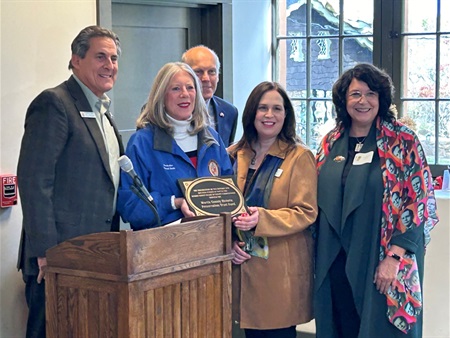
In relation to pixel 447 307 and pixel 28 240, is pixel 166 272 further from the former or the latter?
pixel 447 307

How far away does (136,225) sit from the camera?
2.88 m

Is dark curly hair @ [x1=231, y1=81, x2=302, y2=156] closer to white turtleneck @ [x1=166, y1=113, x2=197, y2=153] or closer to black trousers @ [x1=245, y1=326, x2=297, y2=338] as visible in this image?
white turtleneck @ [x1=166, y1=113, x2=197, y2=153]

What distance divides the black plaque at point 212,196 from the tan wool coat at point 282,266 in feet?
0.95

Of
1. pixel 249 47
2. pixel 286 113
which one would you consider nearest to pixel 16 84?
pixel 286 113

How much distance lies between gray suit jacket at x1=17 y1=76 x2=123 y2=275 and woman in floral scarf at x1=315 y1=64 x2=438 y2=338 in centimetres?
94

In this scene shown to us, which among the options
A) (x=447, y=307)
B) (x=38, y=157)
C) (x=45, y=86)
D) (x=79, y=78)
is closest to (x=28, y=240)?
(x=38, y=157)

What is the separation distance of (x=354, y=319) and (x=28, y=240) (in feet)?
Result: 4.61

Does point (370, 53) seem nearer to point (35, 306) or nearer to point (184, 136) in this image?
point (184, 136)

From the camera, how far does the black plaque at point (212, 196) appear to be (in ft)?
9.20

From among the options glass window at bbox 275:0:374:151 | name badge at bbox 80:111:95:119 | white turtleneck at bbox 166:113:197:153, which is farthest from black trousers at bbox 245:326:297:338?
glass window at bbox 275:0:374:151

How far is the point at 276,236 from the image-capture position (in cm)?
309

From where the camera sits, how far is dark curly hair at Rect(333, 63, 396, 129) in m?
3.19

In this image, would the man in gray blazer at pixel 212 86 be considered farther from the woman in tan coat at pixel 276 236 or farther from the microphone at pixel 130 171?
the microphone at pixel 130 171

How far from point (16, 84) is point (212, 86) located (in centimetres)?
92
